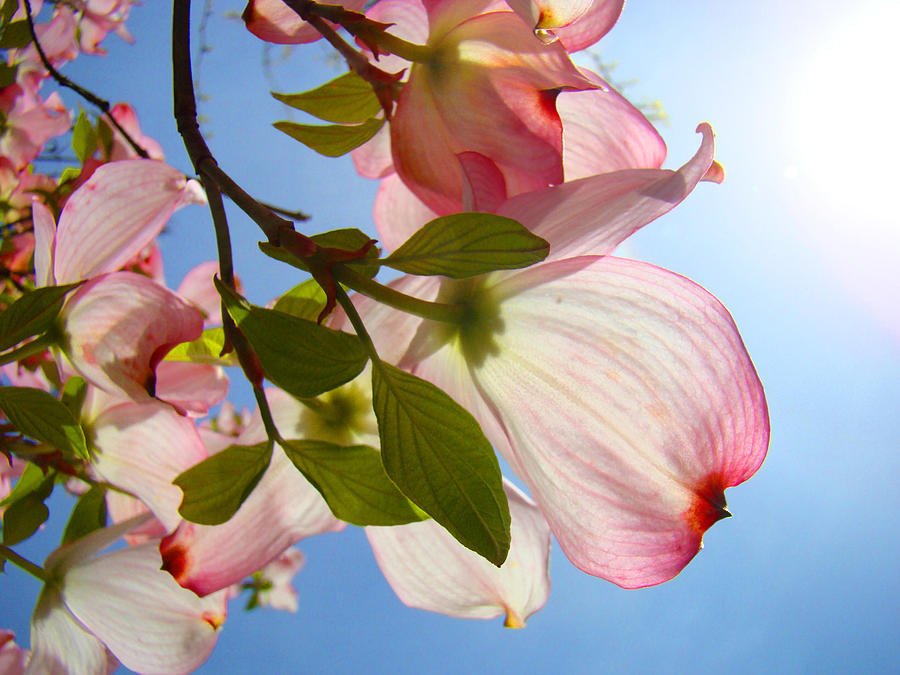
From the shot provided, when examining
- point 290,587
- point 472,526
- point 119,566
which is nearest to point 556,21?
point 472,526

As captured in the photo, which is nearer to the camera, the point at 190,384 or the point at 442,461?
the point at 442,461

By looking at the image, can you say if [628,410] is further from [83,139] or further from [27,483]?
[83,139]

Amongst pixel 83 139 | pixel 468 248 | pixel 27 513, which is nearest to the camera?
pixel 468 248

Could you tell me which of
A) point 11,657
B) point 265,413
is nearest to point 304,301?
point 265,413

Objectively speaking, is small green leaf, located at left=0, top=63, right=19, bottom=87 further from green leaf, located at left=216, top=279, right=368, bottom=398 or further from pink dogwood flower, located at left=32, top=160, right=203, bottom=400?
green leaf, located at left=216, top=279, right=368, bottom=398

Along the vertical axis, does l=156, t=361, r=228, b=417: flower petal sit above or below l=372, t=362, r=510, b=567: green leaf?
below

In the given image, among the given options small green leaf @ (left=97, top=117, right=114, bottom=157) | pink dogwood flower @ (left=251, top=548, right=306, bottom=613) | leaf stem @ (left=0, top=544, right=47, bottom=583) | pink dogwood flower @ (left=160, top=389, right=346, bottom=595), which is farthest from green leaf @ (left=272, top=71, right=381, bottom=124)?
pink dogwood flower @ (left=251, top=548, right=306, bottom=613)

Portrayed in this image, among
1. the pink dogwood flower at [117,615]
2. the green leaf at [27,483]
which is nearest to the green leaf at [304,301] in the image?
the pink dogwood flower at [117,615]
